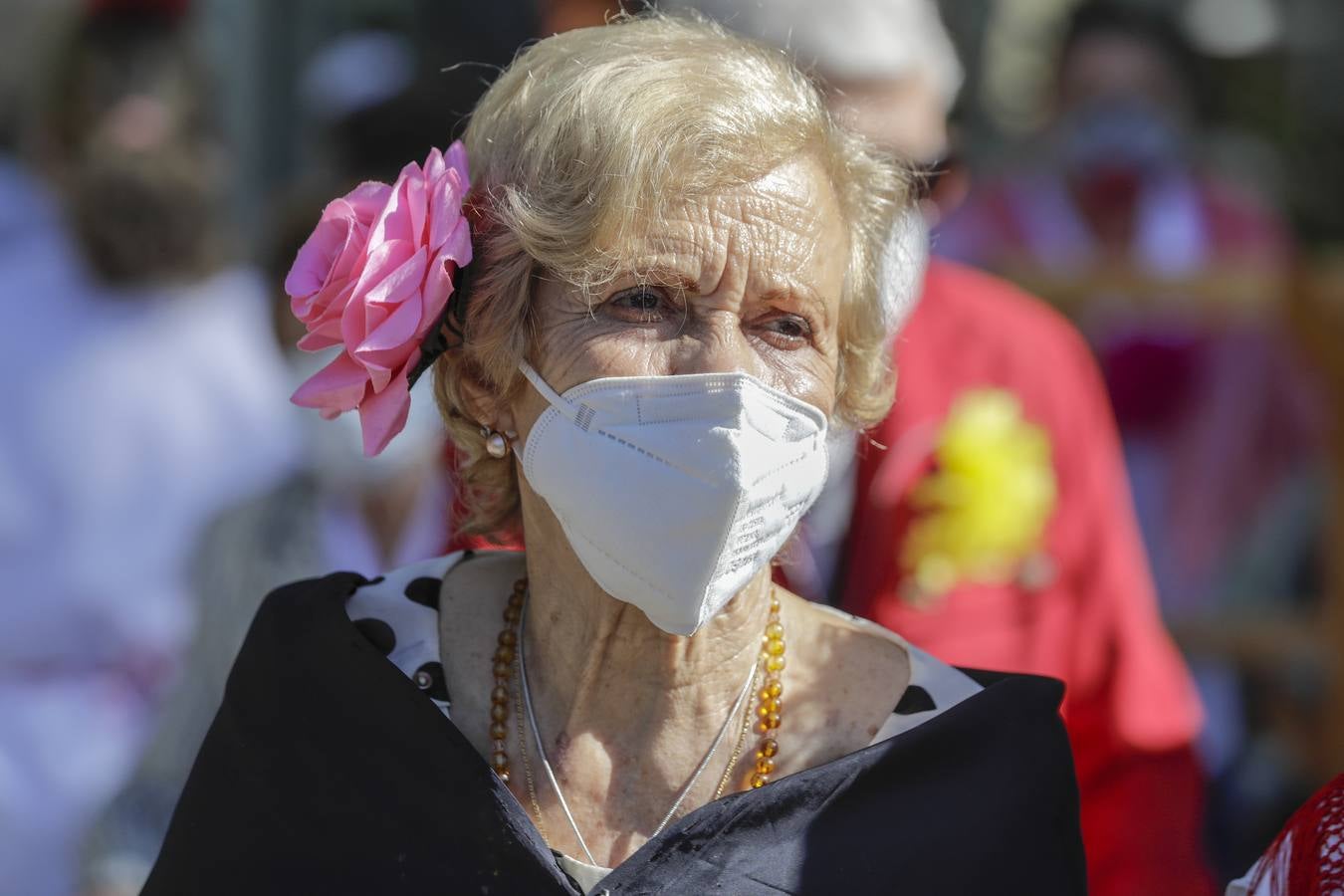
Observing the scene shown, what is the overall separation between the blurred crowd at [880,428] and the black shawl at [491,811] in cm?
78

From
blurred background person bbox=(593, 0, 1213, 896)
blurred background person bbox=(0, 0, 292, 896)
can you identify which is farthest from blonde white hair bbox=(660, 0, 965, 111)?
blurred background person bbox=(0, 0, 292, 896)

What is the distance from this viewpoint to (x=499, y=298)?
8.57ft

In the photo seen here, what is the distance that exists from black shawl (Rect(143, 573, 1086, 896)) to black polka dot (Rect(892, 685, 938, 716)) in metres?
0.08

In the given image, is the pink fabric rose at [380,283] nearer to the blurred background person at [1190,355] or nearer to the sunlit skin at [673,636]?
the sunlit skin at [673,636]

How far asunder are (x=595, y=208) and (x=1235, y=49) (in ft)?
19.4

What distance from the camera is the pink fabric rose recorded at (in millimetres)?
2529

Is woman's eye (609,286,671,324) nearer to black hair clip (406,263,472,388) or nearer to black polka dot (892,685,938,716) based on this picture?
black hair clip (406,263,472,388)

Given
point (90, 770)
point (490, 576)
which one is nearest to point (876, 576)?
point (490, 576)

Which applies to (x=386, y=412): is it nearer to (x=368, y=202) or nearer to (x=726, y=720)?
(x=368, y=202)

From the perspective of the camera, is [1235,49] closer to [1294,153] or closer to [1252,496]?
[1294,153]

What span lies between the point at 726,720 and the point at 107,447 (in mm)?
2659

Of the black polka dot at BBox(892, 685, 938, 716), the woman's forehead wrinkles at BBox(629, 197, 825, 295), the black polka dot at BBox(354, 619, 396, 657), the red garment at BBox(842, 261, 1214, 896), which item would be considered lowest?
the red garment at BBox(842, 261, 1214, 896)

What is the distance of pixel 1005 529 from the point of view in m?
3.72

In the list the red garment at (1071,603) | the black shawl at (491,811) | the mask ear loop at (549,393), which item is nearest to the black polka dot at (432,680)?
the black shawl at (491,811)
